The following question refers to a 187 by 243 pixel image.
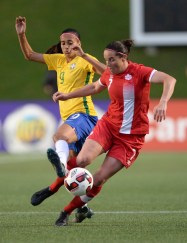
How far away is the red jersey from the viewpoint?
8.86m

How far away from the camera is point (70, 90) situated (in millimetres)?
10062

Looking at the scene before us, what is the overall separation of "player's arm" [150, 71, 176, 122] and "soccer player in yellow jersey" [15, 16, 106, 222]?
4.06 ft

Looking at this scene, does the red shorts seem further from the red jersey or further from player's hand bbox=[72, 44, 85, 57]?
player's hand bbox=[72, 44, 85, 57]

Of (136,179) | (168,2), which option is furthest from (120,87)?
(168,2)

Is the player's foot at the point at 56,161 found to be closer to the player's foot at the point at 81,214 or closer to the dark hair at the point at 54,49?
the player's foot at the point at 81,214

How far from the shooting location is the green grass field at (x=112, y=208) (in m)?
8.05

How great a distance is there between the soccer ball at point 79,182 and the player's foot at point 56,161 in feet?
0.92

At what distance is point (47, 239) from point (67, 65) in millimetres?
3024

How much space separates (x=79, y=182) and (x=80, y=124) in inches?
58.8

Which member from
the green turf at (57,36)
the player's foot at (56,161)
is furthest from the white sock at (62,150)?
the green turf at (57,36)

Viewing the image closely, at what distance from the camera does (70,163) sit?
9.82 metres

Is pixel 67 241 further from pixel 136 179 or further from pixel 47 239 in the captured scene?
pixel 136 179

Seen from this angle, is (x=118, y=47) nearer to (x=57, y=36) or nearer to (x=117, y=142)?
(x=117, y=142)

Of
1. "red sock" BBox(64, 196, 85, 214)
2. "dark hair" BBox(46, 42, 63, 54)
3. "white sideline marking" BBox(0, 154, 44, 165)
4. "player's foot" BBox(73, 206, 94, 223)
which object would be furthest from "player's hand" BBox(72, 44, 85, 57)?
"white sideline marking" BBox(0, 154, 44, 165)
